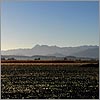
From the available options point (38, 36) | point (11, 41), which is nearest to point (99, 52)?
point (11, 41)

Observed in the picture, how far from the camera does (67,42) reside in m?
4.86

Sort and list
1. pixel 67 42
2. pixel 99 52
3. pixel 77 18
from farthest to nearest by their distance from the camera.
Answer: pixel 77 18 → pixel 67 42 → pixel 99 52

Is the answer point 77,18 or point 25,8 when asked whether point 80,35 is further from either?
point 25,8

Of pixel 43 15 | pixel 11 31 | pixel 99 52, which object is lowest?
pixel 99 52

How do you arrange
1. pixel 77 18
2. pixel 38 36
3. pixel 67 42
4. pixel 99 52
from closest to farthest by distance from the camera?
pixel 99 52
pixel 38 36
pixel 67 42
pixel 77 18

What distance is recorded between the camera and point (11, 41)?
11.9 feet

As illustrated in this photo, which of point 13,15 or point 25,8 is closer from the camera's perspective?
point 13,15

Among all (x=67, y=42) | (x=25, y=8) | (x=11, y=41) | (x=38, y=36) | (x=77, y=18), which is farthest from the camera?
(x=77, y=18)

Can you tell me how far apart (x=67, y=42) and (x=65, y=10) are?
590 mm

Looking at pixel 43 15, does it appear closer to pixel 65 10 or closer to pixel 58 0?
pixel 65 10

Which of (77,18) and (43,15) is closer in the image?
(43,15)

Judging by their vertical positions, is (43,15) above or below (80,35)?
above

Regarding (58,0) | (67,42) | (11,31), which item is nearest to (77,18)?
(67,42)

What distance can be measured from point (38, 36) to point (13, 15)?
916 millimetres
